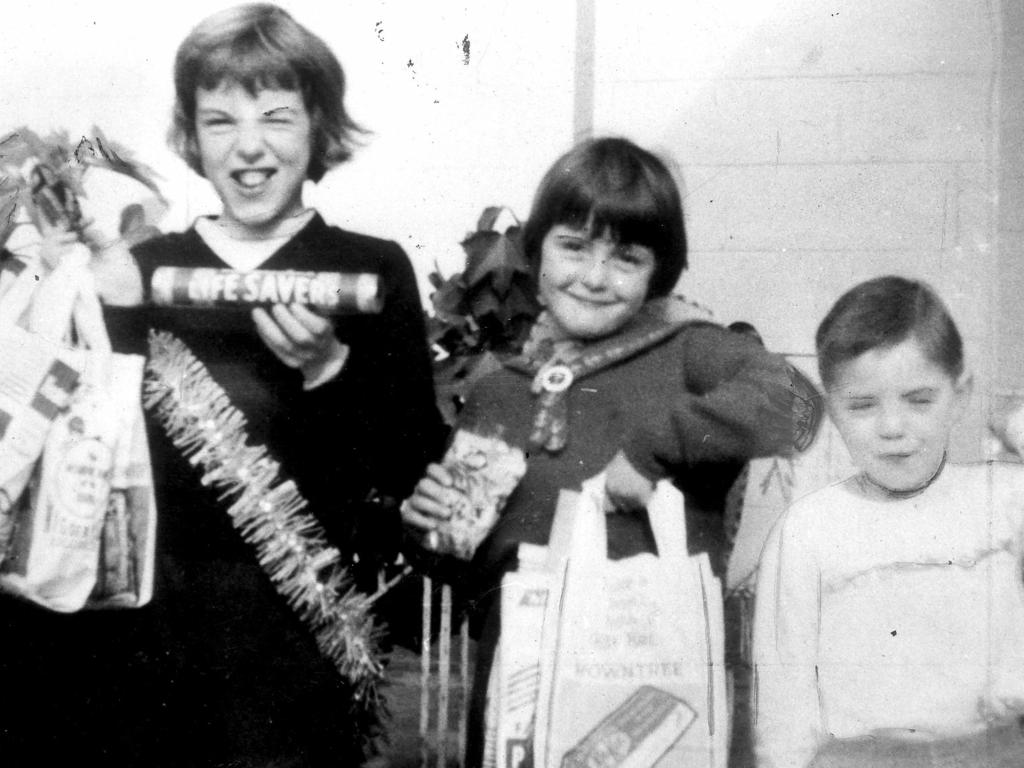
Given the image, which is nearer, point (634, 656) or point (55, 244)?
point (634, 656)

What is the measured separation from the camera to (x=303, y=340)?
2.83m

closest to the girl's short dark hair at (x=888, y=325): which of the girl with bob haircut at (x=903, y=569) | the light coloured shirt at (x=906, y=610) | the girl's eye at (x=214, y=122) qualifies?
the girl with bob haircut at (x=903, y=569)

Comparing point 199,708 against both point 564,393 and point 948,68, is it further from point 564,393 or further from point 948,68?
point 948,68

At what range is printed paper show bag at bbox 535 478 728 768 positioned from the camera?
2752 mm

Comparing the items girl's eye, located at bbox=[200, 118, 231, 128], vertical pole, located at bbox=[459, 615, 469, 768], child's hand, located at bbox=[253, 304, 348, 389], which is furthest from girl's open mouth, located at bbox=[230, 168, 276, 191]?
vertical pole, located at bbox=[459, 615, 469, 768]

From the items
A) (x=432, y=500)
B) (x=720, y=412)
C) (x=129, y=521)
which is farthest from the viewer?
(x=129, y=521)

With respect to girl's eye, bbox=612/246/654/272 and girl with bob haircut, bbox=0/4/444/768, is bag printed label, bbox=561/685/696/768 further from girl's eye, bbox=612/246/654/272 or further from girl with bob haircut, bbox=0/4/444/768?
girl's eye, bbox=612/246/654/272

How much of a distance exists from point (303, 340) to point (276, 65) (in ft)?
2.09

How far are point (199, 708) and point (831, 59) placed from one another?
210 cm

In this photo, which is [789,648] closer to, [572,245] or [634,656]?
[634,656]

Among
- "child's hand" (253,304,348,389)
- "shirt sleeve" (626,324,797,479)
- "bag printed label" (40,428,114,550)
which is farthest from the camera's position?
"bag printed label" (40,428,114,550)

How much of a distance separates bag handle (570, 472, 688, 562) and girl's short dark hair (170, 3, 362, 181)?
971 millimetres

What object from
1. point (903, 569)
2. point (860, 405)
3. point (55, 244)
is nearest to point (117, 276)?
point (55, 244)

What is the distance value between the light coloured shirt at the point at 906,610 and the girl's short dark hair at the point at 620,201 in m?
0.65
